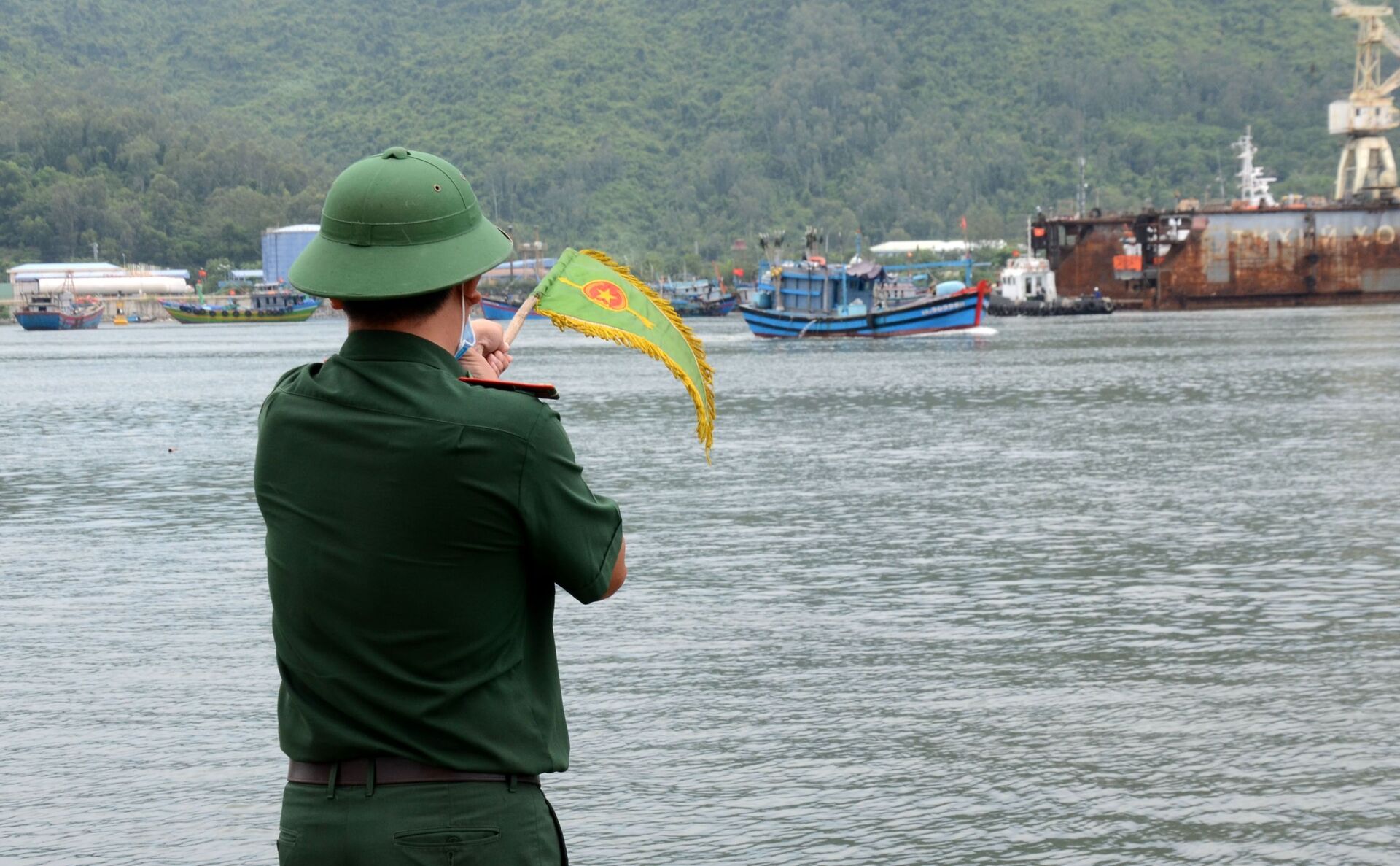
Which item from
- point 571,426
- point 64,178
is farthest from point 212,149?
point 571,426

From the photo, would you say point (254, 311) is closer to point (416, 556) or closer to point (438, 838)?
point (416, 556)

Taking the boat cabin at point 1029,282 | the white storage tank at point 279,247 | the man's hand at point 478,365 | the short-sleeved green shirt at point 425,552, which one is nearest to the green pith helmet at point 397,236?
the short-sleeved green shirt at point 425,552

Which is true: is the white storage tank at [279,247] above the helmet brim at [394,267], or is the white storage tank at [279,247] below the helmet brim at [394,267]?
above

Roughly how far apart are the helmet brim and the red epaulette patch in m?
0.17

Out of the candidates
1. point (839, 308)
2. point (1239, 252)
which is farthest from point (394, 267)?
point (1239, 252)

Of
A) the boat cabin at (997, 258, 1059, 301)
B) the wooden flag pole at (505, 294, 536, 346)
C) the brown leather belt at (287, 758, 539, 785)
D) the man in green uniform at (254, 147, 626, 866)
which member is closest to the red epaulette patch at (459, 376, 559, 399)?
the man in green uniform at (254, 147, 626, 866)

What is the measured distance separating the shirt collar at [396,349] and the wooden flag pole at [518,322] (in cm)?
53

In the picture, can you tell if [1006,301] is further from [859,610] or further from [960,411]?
[859,610]

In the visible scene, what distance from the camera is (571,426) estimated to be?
30594 mm

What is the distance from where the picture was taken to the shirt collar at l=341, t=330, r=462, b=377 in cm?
299

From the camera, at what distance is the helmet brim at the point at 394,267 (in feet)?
9.73

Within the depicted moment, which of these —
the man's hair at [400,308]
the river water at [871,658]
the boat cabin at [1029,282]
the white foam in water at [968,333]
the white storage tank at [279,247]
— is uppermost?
the white storage tank at [279,247]

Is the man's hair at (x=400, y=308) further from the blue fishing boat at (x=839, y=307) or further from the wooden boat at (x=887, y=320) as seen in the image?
the wooden boat at (x=887, y=320)

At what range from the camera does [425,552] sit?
298 centimetres
